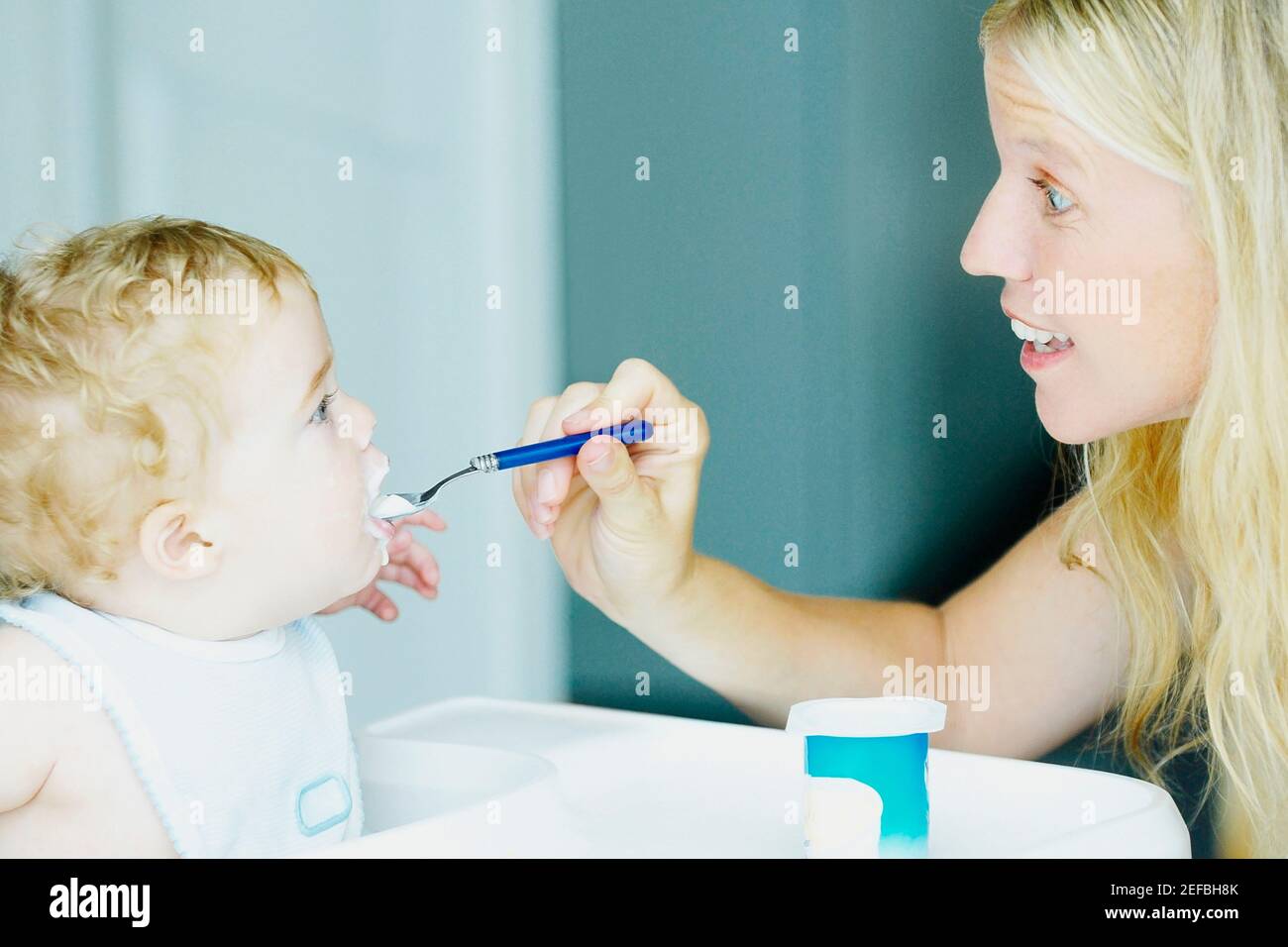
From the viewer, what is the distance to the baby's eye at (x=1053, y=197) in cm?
92

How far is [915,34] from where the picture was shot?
3.64ft

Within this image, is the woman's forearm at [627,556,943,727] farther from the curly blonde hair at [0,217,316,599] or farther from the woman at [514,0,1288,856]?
the curly blonde hair at [0,217,316,599]

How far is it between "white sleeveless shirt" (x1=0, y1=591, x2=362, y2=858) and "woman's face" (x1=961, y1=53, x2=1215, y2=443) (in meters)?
0.56

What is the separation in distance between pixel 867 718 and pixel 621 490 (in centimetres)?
25

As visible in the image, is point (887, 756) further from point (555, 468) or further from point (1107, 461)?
point (1107, 461)

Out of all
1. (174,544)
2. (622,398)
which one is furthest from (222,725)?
(622,398)

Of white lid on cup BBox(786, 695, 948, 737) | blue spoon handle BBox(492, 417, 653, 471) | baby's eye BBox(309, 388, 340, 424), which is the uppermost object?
baby's eye BBox(309, 388, 340, 424)

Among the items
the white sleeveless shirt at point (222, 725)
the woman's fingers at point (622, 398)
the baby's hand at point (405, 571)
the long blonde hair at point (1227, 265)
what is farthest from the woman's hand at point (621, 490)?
the long blonde hair at point (1227, 265)

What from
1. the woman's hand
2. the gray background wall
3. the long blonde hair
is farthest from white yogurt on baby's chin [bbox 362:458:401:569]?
the long blonde hair

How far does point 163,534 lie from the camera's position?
784 mm

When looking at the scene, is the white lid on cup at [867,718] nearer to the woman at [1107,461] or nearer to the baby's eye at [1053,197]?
the woman at [1107,461]

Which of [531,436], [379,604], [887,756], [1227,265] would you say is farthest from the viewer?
[379,604]

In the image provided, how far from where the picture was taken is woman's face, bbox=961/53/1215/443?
884 mm
